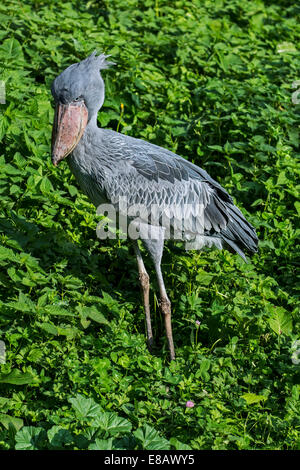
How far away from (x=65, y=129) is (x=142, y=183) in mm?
672

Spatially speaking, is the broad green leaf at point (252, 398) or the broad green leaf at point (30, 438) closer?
the broad green leaf at point (30, 438)

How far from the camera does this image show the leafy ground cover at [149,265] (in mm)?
3957

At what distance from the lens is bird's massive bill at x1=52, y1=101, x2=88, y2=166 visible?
4684 millimetres

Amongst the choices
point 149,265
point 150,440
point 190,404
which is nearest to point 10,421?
point 150,440

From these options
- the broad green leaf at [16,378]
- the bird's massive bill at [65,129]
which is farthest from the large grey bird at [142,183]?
the broad green leaf at [16,378]

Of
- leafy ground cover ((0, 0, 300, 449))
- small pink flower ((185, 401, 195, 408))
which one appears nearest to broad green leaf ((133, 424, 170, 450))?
leafy ground cover ((0, 0, 300, 449))

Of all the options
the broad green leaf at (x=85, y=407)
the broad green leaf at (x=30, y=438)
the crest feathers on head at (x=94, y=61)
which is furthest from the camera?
the crest feathers on head at (x=94, y=61)

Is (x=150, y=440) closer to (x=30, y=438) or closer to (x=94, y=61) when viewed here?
(x=30, y=438)

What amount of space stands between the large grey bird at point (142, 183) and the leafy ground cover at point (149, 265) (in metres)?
0.22

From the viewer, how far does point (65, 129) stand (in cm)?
468

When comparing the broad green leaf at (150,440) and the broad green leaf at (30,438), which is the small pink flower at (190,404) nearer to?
the broad green leaf at (150,440)

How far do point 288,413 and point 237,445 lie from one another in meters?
0.44

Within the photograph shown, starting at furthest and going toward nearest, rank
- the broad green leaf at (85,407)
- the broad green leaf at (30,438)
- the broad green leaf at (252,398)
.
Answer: the broad green leaf at (252,398)
the broad green leaf at (85,407)
the broad green leaf at (30,438)

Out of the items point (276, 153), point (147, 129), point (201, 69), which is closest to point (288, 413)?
point (276, 153)
